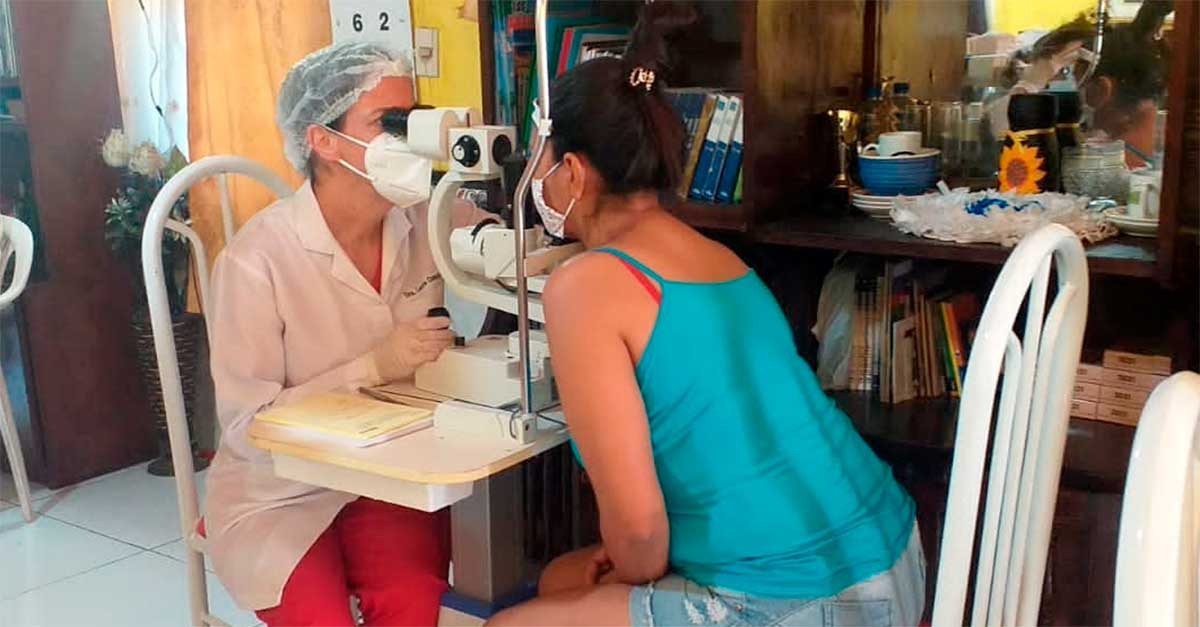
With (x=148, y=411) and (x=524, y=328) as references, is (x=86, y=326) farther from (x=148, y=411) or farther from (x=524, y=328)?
(x=524, y=328)

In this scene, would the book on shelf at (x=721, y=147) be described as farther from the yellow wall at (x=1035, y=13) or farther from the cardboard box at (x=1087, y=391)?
the cardboard box at (x=1087, y=391)

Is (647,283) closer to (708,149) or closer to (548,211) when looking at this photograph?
(548,211)

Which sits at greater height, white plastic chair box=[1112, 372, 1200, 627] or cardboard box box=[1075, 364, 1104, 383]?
white plastic chair box=[1112, 372, 1200, 627]

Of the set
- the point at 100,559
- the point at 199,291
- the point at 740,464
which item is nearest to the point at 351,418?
the point at 199,291

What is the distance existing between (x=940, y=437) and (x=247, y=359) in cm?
96

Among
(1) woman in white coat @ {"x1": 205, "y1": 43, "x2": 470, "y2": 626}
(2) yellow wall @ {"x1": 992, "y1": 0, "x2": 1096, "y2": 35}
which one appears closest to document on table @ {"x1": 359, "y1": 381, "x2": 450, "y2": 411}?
(1) woman in white coat @ {"x1": 205, "y1": 43, "x2": 470, "y2": 626}

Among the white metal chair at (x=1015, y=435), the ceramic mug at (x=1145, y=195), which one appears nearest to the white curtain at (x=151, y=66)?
the white metal chair at (x=1015, y=435)

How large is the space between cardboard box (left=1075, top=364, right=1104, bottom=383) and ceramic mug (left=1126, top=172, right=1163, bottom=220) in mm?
227

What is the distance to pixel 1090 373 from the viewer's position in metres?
1.59

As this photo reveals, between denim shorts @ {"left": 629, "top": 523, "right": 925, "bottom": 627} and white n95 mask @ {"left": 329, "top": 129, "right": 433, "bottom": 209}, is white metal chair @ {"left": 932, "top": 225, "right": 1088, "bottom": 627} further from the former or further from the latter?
white n95 mask @ {"left": 329, "top": 129, "right": 433, "bottom": 209}

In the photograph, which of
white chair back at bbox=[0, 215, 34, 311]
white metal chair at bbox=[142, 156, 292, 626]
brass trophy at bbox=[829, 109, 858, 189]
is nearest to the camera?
white chair back at bbox=[0, 215, 34, 311]

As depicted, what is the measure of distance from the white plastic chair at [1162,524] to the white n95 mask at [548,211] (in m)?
0.76

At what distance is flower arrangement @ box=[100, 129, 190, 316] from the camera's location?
47.5 inches

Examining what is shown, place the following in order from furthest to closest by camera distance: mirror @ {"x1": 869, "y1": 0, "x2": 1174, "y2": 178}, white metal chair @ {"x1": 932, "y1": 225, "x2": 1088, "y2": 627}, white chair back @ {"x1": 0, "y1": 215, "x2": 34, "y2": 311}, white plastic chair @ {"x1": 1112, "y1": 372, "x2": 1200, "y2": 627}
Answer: mirror @ {"x1": 869, "y1": 0, "x2": 1174, "y2": 178}
white chair back @ {"x1": 0, "y1": 215, "x2": 34, "y2": 311}
white metal chair @ {"x1": 932, "y1": 225, "x2": 1088, "y2": 627}
white plastic chair @ {"x1": 1112, "y1": 372, "x2": 1200, "y2": 627}
